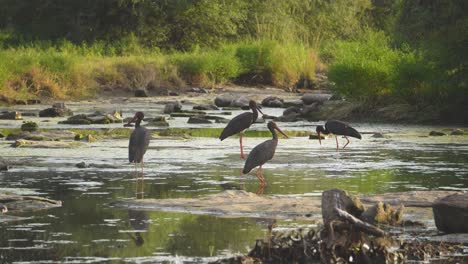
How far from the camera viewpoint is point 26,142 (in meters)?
20.6

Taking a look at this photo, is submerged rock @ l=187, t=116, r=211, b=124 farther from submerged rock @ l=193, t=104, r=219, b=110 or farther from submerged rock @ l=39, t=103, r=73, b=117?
submerged rock @ l=193, t=104, r=219, b=110

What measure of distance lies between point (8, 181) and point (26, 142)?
5898 millimetres

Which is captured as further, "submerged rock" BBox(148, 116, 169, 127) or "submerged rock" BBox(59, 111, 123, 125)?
"submerged rock" BBox(59, 111, 123, 125)

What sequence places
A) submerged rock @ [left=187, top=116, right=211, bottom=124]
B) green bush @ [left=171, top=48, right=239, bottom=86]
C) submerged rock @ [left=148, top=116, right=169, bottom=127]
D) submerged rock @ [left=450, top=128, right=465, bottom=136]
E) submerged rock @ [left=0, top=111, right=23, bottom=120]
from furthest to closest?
green bush @ [left=171, top=48, right=239, bottom=86], submerged rock @ [left=0, top=111, right=23, bottom=120], submerged rock @ [left=187, top=116, right=211, bottom=124], submerged rock @ [left=148, top=116, right=169, bottom=127], submerged rock @ [left=450, top=128, right=465, bottom=136]

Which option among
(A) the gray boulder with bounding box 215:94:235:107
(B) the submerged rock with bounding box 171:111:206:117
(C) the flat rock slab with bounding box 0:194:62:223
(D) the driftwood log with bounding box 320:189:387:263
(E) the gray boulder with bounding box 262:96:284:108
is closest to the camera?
(D) the driftwood log with bounding box 320:189:387:263

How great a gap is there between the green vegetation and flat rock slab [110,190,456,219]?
47.4 ft

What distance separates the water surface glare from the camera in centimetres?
984

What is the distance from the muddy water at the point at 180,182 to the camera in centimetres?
984

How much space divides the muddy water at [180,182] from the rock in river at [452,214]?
1.30 meters

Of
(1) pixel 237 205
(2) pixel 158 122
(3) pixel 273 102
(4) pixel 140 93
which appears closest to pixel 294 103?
(3) pixel 273 102

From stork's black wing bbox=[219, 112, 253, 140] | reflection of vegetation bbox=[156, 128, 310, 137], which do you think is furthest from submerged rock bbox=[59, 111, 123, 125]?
stork's black wing bbox=[219, 112, 253, 140]

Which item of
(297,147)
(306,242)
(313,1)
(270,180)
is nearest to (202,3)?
(313,1)

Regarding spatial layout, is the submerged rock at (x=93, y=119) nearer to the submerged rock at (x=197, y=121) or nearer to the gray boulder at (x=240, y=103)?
the submerged rock at (x=197, y=121)

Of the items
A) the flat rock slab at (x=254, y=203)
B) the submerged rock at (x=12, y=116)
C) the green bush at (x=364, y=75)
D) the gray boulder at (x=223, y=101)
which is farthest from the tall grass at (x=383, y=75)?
the flat rock slab at (x=254, y=203)
